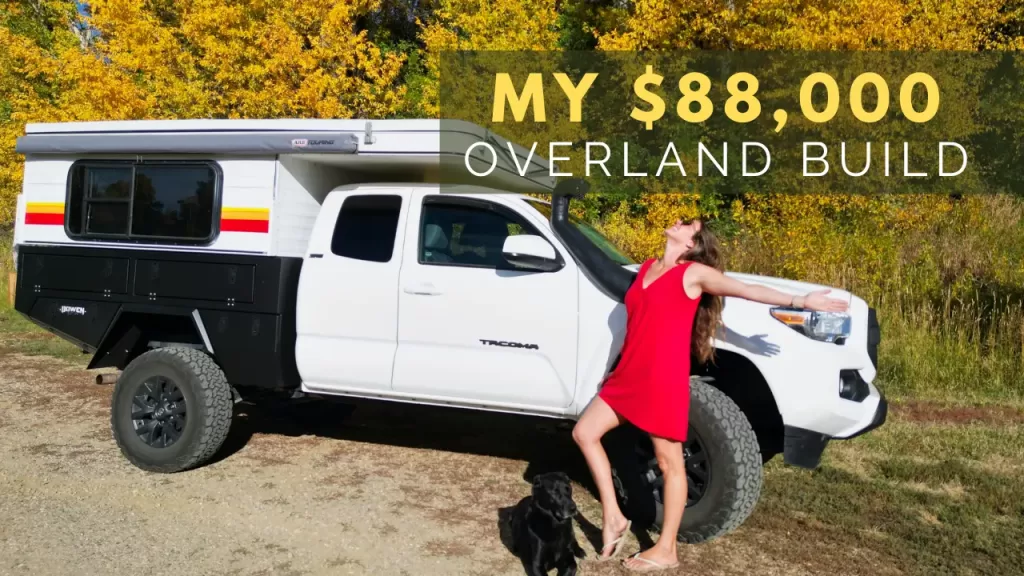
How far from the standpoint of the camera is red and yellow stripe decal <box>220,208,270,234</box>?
596cm

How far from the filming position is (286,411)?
7832 mm

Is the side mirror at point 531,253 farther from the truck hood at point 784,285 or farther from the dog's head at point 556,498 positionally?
the dog's head at point 556,498

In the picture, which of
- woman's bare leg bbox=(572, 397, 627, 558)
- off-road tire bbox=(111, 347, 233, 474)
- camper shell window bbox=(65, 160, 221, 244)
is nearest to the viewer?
woman's bare leg bbox=(572, 397, 627, 558)

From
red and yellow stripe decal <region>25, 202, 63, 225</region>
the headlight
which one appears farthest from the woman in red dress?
red and yellow stripe decal <region>25, 202, 63, 225</region>

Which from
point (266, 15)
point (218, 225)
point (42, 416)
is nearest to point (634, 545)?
point (218, 225)

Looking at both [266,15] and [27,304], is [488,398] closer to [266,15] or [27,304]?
[27,304]

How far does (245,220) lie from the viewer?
603 centimetres

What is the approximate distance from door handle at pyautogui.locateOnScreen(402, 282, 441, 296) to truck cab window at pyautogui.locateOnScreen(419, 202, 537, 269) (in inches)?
7.3

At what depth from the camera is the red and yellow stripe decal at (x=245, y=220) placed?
596 cm

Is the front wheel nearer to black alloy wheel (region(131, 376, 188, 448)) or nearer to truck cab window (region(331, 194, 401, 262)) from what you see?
truck cab window (region(331, 194, 401, 262))

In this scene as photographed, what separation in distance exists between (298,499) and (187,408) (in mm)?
1152

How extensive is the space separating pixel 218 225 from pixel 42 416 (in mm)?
3217

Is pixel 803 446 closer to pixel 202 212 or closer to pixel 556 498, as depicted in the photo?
pixel 556 498

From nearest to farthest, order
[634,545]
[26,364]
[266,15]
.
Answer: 1. [634,545]
2. [26,364]
3. [266,15]
